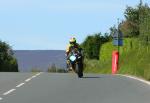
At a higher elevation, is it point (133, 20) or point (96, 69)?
point (133, 20)

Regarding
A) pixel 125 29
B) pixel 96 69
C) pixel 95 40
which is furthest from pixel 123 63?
pixel 95 40

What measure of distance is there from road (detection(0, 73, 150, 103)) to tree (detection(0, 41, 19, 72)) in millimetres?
36408

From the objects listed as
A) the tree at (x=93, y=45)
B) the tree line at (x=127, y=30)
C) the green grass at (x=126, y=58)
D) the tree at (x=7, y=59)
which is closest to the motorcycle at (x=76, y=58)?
the green grass at (x=126, y=58)

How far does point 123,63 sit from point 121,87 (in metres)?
27.5

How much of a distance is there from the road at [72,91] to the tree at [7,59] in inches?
1433

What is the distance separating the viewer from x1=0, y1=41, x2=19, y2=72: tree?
64.6 m

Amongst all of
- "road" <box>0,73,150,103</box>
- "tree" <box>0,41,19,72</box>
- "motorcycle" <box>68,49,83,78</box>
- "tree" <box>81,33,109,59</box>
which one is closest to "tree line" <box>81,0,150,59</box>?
"tree" <box>81,33,109,59</box>

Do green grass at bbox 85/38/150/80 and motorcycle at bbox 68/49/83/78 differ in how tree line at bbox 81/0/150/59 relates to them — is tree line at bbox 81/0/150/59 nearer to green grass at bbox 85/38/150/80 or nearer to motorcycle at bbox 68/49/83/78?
green grass at bbox 85/38/150/80

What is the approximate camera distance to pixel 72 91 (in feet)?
73.6

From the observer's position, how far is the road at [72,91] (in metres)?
19.4

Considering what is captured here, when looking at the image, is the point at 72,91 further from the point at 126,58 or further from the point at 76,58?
the point at 126,58

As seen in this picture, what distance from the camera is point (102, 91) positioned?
22.7 m

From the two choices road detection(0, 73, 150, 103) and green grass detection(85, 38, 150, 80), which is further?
green grass detection(85, 38, 150, 80)

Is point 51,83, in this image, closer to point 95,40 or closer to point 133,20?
point 133,20
